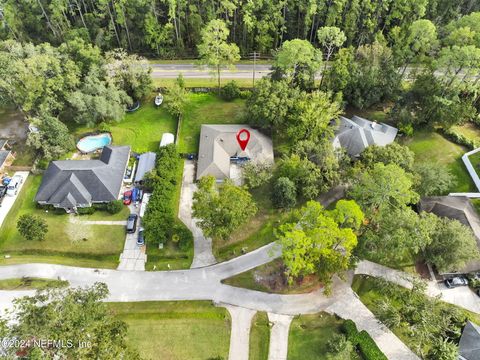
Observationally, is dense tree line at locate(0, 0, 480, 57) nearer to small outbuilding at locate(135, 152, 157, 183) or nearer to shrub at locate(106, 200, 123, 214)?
small outbuilding at locate(135, 152, 157, 183)

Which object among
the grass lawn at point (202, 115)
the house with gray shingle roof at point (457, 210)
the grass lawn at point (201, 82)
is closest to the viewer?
the house with gray shingle roof at point (457, 210)

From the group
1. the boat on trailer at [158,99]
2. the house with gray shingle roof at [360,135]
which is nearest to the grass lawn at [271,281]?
the house with gray shingle roof at [360,135]

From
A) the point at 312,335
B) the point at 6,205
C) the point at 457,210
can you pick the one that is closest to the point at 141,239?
the point at 6,205

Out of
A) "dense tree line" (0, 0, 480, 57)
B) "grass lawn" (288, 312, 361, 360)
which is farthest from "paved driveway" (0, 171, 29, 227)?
"grass lawn" (288, 312, 361, 360)

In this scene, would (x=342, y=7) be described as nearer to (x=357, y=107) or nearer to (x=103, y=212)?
(x=357, y=107)

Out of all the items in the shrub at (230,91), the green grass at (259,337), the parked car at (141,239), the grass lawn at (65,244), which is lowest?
the green grass at (259,337)

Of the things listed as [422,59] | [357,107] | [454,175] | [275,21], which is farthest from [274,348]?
[275,21]

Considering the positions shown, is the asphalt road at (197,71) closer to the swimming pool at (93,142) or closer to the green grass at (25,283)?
the swimming pool at (93,142)
